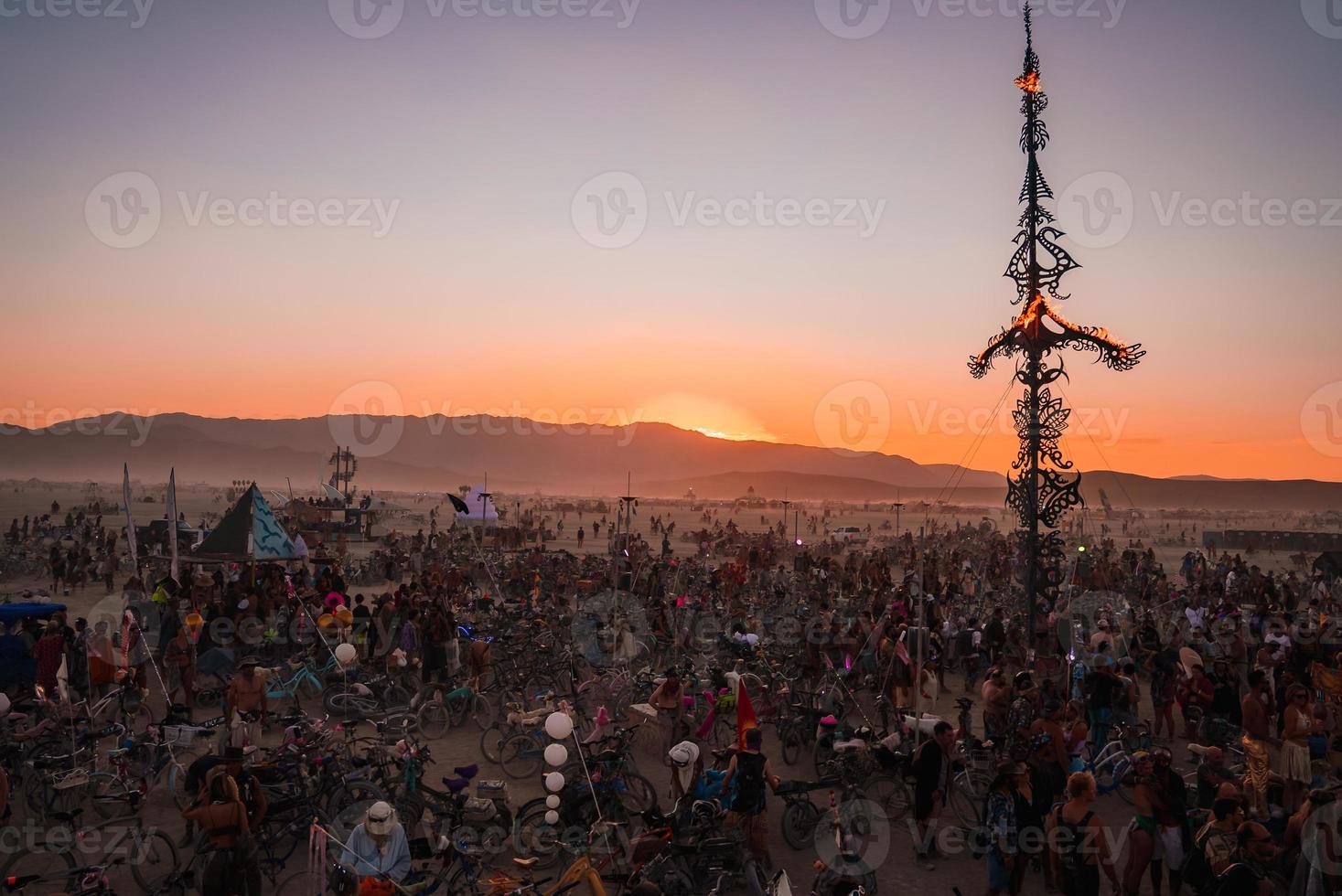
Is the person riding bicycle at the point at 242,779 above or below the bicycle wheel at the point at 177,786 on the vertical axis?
above

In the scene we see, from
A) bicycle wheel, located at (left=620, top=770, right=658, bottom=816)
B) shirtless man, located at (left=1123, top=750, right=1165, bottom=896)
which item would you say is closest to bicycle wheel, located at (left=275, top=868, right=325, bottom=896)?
bicycle wheel, located at (left=620, top=770, right=658, bottom=816)

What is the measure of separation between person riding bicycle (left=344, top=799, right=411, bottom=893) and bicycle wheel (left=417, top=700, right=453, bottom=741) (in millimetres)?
5830

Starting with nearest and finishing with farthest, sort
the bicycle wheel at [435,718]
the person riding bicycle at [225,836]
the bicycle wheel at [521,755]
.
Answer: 1. the person riding bicycle at [225,836]
2. the bicycle wheel at [521,755]
3. the bicycle wheel at [435,718]

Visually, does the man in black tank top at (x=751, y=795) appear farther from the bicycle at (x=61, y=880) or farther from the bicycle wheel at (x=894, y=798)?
the bicycle at (x=61, y=880)

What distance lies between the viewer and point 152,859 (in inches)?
310

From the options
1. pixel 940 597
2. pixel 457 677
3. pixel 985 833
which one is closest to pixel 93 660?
pixel 457 677

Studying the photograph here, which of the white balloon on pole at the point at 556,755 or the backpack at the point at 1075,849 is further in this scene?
the white balloon on pole at the point at 556,755

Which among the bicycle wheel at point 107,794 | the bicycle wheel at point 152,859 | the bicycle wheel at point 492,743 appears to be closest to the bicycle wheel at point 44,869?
the bicycle wheel at point 152,859

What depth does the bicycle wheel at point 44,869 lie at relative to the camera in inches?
287

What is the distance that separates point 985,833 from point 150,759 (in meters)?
9.59

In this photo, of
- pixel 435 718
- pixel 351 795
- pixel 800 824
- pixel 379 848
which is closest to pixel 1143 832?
pixel 800 824

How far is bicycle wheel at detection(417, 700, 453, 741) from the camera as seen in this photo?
1257cm

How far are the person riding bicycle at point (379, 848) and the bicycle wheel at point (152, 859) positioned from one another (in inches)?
92.5

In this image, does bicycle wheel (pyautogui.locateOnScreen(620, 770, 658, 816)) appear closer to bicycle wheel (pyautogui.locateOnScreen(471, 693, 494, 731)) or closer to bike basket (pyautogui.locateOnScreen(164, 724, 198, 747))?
bicycle wheel (pyautogui.locateOnScreen(471, 693, 494, 731))
